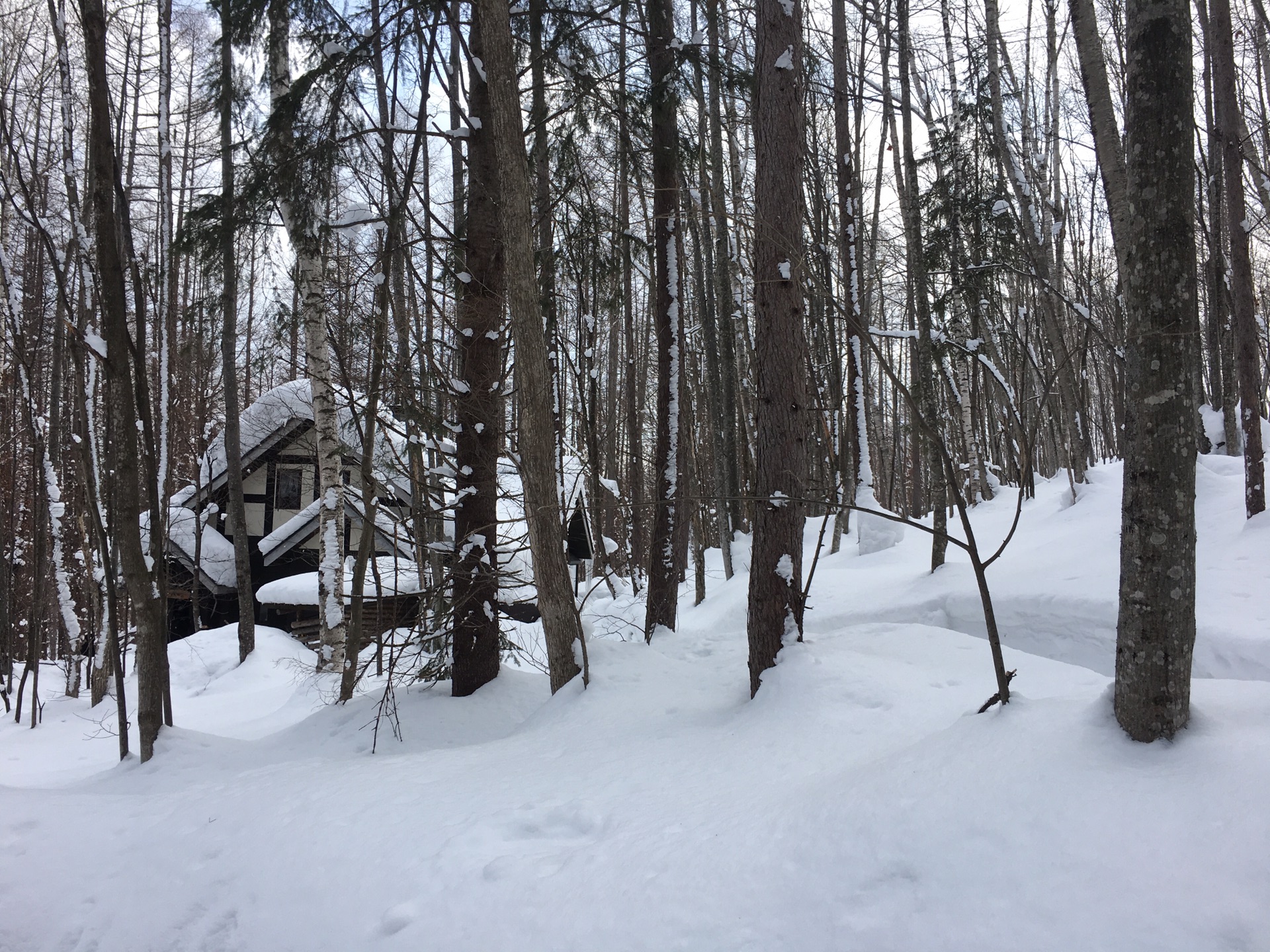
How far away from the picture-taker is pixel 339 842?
112 inches

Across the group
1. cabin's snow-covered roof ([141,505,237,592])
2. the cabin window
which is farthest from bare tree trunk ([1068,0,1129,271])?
the cabin window

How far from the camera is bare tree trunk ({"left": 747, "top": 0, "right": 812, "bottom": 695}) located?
4500 millimetres

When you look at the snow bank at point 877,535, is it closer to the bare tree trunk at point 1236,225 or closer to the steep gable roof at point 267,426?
the bare tree trunk at point 1236,225

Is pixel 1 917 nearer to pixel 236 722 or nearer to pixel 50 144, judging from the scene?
pixel 236 722

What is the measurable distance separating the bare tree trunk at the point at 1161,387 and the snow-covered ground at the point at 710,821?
249 millimetres

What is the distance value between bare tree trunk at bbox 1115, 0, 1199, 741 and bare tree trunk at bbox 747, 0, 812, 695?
2269mm

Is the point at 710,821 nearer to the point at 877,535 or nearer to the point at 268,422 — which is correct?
the point at 877,535

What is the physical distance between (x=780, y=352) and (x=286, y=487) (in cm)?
1581

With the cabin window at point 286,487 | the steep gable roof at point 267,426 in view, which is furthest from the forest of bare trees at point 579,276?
the cabin window at point 286,487

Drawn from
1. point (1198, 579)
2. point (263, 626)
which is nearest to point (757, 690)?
point (1198, 579)

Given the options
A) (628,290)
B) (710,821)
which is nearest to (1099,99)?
(628,290)

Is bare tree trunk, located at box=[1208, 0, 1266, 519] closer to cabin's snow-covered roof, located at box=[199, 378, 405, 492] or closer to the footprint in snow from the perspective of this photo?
the footprint in snow

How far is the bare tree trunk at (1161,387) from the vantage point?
2.20 m

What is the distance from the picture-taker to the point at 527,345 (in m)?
4.93
